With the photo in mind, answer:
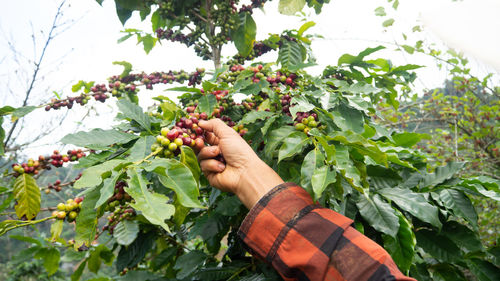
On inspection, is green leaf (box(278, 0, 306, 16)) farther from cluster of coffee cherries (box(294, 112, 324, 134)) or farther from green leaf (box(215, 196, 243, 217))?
green leaf (box(215, 196, 243, 217))

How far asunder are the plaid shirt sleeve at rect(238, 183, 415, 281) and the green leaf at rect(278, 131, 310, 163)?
117 mm

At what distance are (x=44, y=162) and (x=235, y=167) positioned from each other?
27.0 inches

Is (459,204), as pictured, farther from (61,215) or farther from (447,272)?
(61,215)

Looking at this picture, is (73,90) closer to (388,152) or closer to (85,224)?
(85,224)

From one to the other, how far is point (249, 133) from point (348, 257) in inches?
25.3

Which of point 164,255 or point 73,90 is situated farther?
point 164,255

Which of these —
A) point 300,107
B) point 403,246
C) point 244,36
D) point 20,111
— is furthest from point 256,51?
point 403,246

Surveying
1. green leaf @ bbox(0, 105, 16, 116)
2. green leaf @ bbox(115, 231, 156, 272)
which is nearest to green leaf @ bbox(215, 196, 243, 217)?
green leaf @ bbox(115, 231, 156, 272)

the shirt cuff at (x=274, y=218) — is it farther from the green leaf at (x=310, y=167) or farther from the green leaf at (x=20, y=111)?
the green leaf at (x=20, y=111)

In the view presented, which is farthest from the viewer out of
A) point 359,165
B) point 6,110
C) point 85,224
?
point 6,110

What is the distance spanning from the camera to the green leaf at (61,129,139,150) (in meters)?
0.98

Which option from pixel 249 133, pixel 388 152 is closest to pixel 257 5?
pixel 249 133

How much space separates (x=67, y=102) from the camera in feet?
4.85

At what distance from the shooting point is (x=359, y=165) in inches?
39.1
